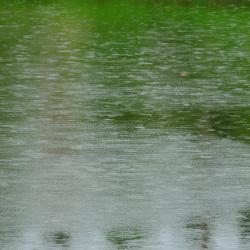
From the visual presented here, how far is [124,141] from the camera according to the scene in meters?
10.7

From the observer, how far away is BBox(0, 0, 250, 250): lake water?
7348 mm

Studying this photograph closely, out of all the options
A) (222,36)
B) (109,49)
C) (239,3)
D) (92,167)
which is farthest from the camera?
(239,3)

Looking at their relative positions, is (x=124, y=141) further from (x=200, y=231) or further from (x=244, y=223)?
(x=200, y=231)

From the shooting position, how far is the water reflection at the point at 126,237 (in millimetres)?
6789

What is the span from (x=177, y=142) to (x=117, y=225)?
338 centimetres

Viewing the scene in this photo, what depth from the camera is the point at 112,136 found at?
10977 mm

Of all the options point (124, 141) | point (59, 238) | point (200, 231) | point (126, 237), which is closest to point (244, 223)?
point (200, 231)

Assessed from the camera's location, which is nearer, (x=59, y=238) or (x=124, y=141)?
(x=59, y=238)

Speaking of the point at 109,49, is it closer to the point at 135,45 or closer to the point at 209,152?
the point at 135,45

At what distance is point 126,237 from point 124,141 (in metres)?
3.75

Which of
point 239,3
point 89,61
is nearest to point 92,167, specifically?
point 89,61

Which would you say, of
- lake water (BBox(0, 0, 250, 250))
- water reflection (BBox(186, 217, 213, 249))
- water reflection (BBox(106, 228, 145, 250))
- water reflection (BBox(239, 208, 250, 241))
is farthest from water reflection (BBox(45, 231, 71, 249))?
water reflection (BBox(239, 208, 250, 241))

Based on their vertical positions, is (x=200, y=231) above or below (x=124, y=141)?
above

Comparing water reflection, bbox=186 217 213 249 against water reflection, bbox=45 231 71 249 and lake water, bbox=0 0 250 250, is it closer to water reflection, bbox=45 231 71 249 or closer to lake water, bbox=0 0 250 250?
lake water, bbox=0 0 250 250
